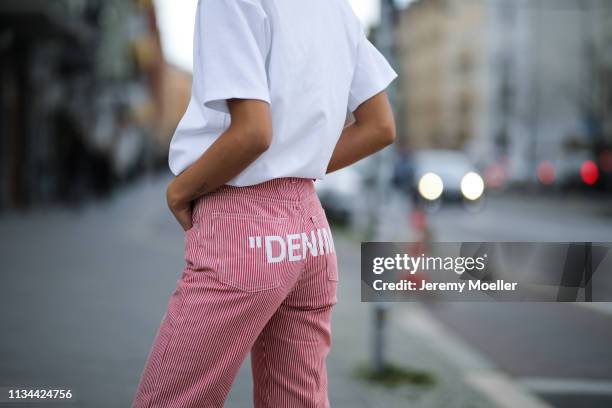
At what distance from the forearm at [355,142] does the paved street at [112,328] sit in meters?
2.24

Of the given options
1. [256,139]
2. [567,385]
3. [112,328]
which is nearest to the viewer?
[256,139]

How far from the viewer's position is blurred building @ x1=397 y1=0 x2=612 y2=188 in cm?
3672

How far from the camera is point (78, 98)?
88.0 feet

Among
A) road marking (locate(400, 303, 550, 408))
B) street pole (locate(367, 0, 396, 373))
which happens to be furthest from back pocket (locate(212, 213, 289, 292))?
street pole (locate(367, 0, 396, 373))

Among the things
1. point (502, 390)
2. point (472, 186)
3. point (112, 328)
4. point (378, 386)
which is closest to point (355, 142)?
point (378, 386)

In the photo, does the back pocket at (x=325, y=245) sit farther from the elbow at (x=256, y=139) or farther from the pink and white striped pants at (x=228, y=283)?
the elbow at (x=256, y=139)

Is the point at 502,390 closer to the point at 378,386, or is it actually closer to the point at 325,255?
the point at 378,386

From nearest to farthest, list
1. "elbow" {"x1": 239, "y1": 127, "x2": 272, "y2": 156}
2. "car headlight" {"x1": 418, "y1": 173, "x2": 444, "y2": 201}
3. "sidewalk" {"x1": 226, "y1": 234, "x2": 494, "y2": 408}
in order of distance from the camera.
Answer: "elbow" {"x1": 239, "y1": 127, "x2": 272, "y2": 156}, "sidewalk" {"x1": 226, "y1": 234, "x2": 494, "y2": 408}, "car headlight" {"x1": 418, "y1": 173, "x2": 444, "y2": 201}

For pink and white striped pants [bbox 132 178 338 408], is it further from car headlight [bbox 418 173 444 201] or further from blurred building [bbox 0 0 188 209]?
blurred building [bbox 0 0 188 209]

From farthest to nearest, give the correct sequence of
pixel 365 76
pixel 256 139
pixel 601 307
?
pixel 601 307 → pixel 365 76 → pixel 256 139

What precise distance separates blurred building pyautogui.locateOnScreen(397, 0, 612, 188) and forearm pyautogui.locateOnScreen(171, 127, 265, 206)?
65.6 ft

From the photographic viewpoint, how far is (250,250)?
1.76 metres

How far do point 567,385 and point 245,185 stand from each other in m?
3.67

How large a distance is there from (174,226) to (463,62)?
2730 inches
